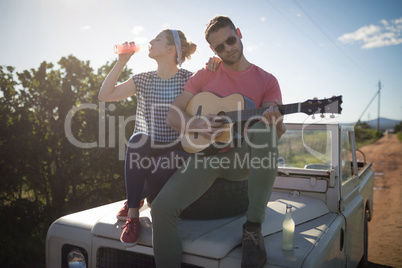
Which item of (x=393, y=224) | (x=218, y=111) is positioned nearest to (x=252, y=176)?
(x=218, y=111)

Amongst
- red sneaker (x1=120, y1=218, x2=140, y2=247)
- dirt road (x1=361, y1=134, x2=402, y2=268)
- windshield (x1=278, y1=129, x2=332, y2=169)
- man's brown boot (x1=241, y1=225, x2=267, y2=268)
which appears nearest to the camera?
man's brown boot (x1=241, y1=225, x2=267, y2=268)

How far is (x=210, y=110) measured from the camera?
2.41 meters

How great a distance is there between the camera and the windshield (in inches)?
130

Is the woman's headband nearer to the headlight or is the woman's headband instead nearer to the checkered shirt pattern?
the checkered shirt pattern

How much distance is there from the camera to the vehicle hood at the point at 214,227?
1.86m

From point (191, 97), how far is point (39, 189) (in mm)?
3630

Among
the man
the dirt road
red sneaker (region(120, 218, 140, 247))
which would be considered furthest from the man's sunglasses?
the dirt road

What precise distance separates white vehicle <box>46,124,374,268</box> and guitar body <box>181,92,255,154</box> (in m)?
0.40

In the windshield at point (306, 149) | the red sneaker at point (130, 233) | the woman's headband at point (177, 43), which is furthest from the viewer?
the windshield at point (306, 149)

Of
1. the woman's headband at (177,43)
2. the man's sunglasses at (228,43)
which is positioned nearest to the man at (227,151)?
the man's sunglasses at (228,43)

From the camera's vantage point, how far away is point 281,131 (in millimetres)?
2211

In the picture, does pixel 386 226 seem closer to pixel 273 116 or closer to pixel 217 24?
pixel 273 116

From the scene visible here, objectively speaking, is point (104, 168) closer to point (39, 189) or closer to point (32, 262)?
point (39, 189)

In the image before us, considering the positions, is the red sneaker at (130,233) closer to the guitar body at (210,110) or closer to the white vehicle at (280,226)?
the white vehicle at (280,226)
